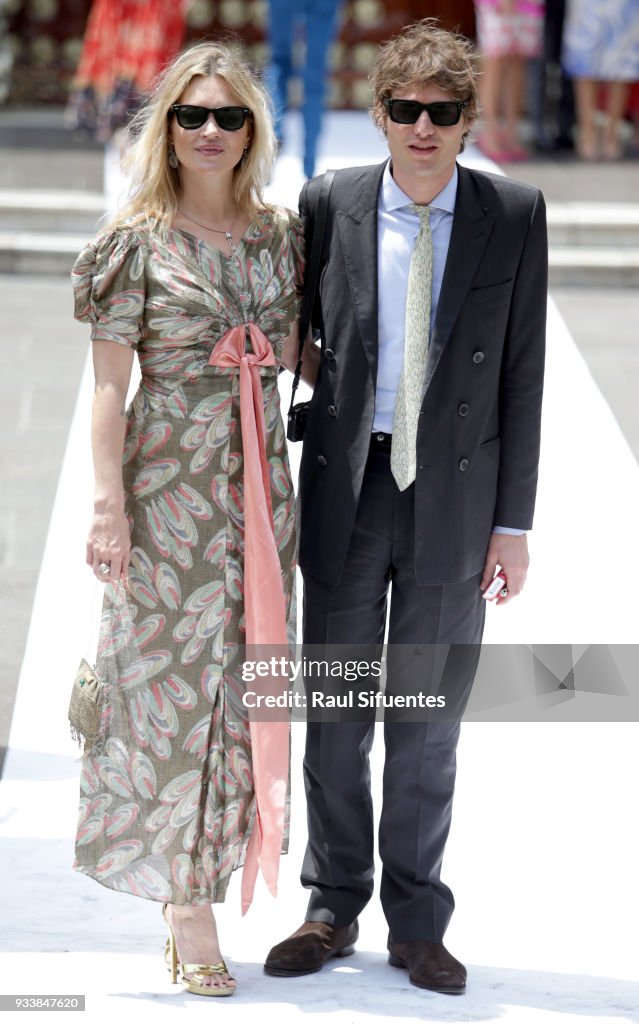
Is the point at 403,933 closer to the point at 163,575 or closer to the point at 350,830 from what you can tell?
the point at 350,830

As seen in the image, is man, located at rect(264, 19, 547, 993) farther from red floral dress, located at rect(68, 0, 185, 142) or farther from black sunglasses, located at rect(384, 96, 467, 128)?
red floral dress, located at rect(68, 0, 185, 142)

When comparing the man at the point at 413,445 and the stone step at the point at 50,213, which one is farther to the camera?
the stone step at the point at 50,213

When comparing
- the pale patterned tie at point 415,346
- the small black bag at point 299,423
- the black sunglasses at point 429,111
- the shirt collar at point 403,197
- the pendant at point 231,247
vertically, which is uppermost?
the black sunglasses at point 429,111

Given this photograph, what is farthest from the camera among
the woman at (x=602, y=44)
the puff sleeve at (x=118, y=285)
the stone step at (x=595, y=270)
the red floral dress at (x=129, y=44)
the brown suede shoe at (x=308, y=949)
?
the woman at (x=602, y=44)

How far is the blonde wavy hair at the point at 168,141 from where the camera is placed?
3043 millimetres

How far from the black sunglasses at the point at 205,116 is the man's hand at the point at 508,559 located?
97 cm

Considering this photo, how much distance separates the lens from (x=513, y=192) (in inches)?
124

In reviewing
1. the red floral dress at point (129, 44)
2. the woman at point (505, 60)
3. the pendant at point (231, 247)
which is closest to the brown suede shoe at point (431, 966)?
the pendant at point (231, 247)

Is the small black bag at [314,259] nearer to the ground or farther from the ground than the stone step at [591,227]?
nearer to the ground

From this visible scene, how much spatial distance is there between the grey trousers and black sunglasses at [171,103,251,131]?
0.69 metres

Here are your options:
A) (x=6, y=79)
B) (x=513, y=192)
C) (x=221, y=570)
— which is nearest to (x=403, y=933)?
(x=221, y=570)

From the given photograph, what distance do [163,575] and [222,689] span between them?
0.25m

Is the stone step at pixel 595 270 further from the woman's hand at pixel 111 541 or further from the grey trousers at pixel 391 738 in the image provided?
the woman's hand at pixel 111 541

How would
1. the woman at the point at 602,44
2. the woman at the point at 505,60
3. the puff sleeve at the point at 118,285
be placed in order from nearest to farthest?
the puff sleeve at the point at 118,285
the woman at the point at 505,60
the woman at the point at 602,44
